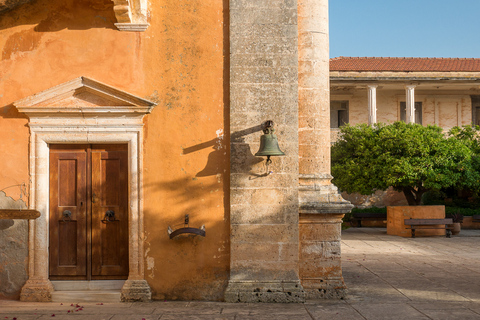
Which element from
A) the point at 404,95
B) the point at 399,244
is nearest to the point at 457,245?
the point at 399,244

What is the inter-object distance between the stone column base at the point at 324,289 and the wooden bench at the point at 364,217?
12.9 metres

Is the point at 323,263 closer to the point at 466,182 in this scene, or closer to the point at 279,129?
the point at 279,129

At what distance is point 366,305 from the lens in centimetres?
632

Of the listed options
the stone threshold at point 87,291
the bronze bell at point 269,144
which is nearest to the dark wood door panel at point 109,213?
the stone threshold at point 87,291

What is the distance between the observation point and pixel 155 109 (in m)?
6.71

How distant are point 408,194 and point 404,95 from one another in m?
9.27

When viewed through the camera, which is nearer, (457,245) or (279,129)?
(279,129)

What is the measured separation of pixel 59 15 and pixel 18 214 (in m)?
3.08

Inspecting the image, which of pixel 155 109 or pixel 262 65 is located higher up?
pixel 262 65

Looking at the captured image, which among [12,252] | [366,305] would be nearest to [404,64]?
[366,305]

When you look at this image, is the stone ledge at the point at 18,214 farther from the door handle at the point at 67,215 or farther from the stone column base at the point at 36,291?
the stone column base at the point at 36,291

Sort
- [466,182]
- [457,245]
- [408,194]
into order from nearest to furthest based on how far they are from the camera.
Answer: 1. [457,245]
2. [466,182]
3. [408,194]

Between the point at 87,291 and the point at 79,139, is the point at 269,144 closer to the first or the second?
the point at 79,139

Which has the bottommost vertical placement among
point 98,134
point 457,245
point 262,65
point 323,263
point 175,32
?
point 457,245
